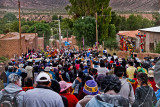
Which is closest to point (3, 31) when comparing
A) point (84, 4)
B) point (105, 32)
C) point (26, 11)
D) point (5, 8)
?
point (84, 4)

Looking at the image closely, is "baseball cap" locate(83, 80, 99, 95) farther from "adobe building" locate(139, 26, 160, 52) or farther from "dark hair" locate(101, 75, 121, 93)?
"adobe building" locate(139, 26, 160, 52)

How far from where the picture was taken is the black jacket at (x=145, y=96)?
5.46 meters

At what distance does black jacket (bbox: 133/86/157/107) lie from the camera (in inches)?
215

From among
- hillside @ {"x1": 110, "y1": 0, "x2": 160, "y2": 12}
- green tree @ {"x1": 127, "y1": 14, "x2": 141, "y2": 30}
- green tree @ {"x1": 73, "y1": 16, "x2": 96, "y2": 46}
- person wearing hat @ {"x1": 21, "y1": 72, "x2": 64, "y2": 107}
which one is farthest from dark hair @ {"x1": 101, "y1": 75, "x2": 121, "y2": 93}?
hillside @ {"x1": 110, "y1": 0, "x2": 160, "y2": 12}

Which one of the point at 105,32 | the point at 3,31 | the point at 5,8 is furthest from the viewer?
the point at 5,8

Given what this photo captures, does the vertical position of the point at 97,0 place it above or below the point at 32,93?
above

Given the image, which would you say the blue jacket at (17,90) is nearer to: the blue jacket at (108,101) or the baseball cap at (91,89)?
the baseball cap at (91,89)

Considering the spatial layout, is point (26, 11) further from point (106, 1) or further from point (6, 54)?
point (6, 54)

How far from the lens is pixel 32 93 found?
178 inches

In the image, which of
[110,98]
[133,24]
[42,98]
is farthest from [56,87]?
[133,24]

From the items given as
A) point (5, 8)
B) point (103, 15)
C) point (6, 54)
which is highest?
point (5, 8)

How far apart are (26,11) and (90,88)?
436ft

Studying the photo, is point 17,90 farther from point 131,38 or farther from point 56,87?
point 131,38

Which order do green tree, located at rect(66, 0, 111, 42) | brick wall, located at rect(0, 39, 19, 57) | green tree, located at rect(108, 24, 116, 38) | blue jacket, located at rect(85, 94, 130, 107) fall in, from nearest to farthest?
1. blue jacket, located at rect(85, 94, 130, 107)
2. brick wall, located at rect(0, 39, 19, 57)
3. green tree, located at rect(66, 0, 111, 42)
4. green tree, located at rect(108, 24, 116, 38)
